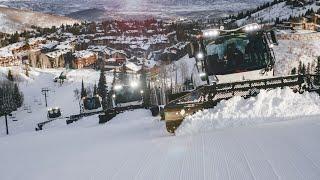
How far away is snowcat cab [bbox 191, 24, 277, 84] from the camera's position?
17.4m

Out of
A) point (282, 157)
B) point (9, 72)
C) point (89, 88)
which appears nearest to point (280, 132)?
point (282, 157)

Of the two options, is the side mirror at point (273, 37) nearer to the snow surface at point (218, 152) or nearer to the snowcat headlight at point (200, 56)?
the snowcat headlight at point (200, 56)

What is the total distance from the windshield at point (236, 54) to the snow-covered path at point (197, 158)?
4620mm

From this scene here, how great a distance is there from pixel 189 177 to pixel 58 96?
4693 inches

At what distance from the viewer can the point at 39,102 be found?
125 m

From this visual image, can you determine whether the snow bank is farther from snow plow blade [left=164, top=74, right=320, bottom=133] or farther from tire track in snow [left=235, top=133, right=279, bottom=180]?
tire track in snow [left=235, top=133, right=279, bottom=180]

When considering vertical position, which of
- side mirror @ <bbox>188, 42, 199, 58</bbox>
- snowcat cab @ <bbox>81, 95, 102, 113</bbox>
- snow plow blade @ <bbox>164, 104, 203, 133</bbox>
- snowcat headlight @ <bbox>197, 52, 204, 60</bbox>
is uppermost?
side mirror @ <bbox>188, 42, 199, 58</bbox>

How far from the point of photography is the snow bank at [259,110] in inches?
527

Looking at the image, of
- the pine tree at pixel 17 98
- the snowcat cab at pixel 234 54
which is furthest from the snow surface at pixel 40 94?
the snowcat cab at pixel 234 54

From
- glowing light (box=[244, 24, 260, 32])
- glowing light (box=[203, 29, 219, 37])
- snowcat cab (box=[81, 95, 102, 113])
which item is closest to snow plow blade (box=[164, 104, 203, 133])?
glowing light (box=[203, 29, 219, 37])

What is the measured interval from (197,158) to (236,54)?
839 centimetres

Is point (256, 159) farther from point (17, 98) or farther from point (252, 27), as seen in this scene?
point (17, 98)

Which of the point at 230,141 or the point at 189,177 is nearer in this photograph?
the point at 189,177

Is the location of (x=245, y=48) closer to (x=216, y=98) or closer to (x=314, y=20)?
(x=216, y=98)
